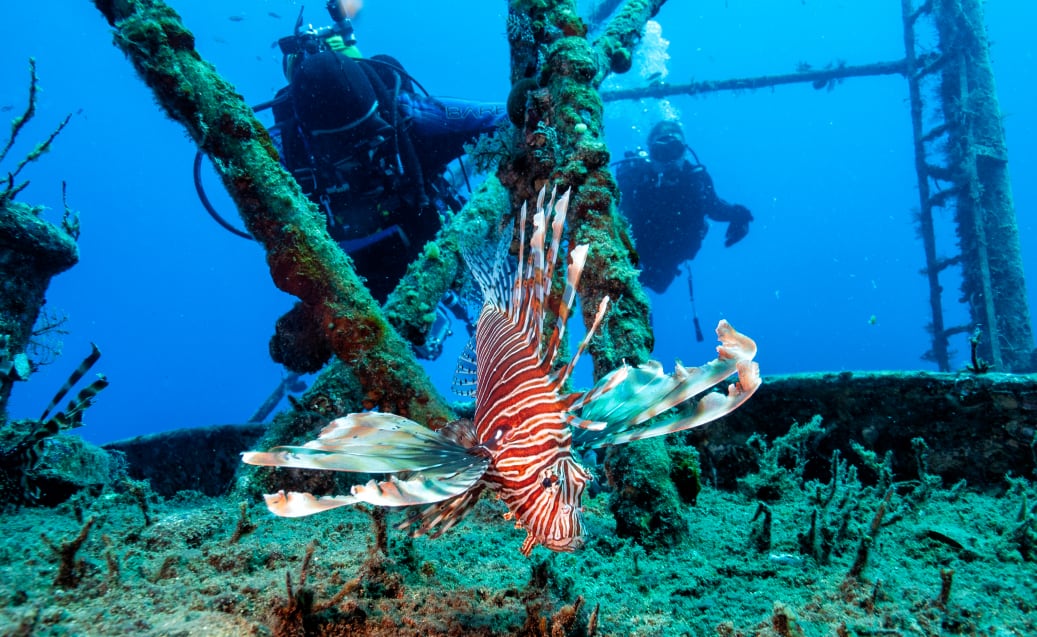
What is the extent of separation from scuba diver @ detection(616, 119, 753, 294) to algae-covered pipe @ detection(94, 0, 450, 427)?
8440 mm

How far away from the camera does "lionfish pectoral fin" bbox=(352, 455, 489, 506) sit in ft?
3.35

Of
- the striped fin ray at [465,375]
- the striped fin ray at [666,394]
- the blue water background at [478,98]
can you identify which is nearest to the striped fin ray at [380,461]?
the striped fin ray at [666,394]

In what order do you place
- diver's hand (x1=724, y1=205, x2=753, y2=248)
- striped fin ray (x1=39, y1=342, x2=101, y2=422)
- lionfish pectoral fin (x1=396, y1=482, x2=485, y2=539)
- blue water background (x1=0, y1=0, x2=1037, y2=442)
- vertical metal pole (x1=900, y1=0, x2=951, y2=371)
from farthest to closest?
blue water background (x1=0, y1=0, x2=1037, y2=442), diver's hand (x1=724, y1=205, x2=753, y2=248), vertical metal pole (x1=900, y1=0, x2=951, y2=371), striped fin ray (x1=39, y1=342, x2=101, y2=422), lionfish pectoral fin (x1=396, y1=482, x2=485, y2=539)

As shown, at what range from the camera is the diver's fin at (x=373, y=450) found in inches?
42.6

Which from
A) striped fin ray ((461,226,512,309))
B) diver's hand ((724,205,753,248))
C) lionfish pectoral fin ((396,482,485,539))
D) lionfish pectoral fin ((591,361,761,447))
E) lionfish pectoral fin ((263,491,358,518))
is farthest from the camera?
diver's hand ((724,205,753,248))

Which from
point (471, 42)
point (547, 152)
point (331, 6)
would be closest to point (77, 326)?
point (471, 42)

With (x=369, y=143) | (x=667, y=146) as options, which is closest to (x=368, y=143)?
(x=369, y=143)

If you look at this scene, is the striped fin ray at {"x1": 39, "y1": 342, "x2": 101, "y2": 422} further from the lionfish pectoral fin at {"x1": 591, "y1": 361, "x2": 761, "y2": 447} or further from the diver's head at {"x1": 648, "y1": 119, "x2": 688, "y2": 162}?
the diver's head at {"x1": 648, "y1": 119, "x2": 688, "y2": 162}

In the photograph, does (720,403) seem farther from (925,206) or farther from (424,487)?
(925,206)

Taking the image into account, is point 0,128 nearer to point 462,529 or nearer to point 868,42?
point 462,529

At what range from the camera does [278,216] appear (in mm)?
3131

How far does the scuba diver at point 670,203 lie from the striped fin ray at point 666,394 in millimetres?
9623

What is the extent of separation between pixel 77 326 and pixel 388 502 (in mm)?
94486

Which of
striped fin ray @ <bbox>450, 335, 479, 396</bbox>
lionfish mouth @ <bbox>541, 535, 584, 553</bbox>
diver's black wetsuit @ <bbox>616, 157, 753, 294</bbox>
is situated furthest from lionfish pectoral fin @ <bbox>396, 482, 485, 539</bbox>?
diver's black wetsuit @ <bbox>616, 157, 753, 294</bbox>
